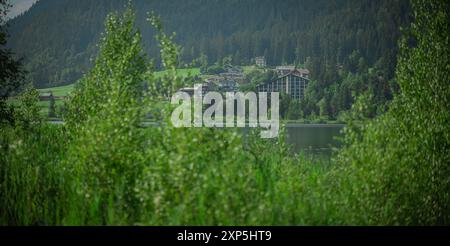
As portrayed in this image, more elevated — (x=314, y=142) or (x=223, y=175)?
(x=223, y=175)

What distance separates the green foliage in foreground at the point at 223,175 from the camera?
9023 millimetres

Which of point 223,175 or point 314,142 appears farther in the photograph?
point 314,142

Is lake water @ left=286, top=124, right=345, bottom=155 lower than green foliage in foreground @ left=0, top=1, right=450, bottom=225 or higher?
lower

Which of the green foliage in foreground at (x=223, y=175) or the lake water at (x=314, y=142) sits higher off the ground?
the green foliage in foreground at (x=223, y=175)

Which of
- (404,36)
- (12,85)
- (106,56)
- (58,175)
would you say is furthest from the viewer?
(12,85)

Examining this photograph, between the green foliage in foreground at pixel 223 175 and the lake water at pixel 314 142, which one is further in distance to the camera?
the lake water at pixel 314 142

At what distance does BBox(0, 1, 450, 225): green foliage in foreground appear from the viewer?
902cm

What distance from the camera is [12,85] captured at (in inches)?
970

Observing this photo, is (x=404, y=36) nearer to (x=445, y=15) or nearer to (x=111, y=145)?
(x=445, y=15)

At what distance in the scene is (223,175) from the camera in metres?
8.57

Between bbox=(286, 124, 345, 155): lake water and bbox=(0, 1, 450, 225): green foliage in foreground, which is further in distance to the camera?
bbox=(286, 124, 345, 155): lake water

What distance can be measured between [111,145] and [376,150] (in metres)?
5.69
